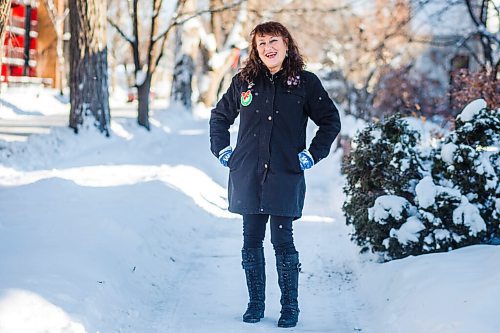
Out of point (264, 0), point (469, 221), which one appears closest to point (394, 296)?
point (469, 221)

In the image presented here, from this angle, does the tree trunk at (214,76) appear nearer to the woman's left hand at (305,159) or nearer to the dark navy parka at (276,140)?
the dark navy parka at (276,140)

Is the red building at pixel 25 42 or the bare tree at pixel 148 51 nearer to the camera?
the bare tree at pixel 148 51

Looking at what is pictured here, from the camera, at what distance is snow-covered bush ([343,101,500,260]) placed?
5957 mm

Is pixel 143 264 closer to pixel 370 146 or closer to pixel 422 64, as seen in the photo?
pixel 370 146

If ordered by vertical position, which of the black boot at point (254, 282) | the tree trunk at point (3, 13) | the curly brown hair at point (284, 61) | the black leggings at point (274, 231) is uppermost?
the tree trunk at point (3, 13)

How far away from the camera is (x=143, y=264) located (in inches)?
243

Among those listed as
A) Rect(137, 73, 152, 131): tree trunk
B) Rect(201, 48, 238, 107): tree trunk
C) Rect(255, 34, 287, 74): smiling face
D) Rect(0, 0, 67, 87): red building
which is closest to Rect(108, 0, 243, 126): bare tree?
Rect(137, 73, 152, 131): tree trunk

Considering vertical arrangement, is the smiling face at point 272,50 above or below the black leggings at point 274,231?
above

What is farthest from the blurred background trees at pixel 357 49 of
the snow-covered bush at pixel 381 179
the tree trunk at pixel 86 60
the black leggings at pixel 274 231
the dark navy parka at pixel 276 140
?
the black leggings at pixel 274 231

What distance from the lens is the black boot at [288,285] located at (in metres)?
4.89

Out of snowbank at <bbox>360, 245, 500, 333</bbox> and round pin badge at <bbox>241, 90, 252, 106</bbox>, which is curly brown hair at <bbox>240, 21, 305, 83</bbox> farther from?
snowbank at <bbox>360, 245, 500, 333</bbox>

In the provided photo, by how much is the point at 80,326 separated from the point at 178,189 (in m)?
5.40

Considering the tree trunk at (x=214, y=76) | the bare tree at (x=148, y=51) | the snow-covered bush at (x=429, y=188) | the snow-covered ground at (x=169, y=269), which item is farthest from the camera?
the tree trunk at (x=214, y=76)

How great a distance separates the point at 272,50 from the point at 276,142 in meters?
0.58
